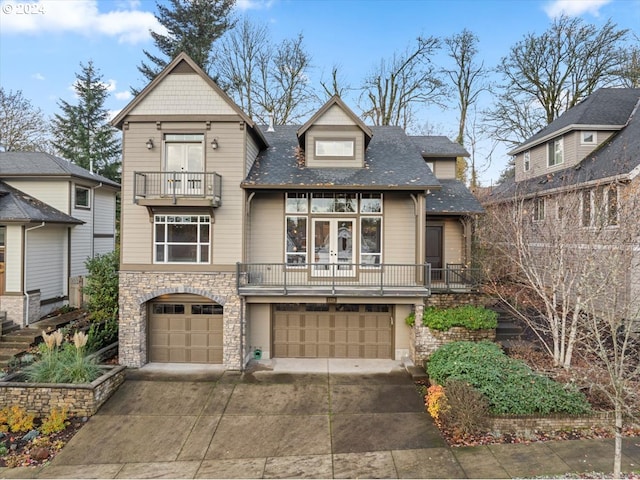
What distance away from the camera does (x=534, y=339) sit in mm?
11773

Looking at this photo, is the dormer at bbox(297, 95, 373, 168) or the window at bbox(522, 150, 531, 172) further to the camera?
the window at bbox(522, 150, 531, 172)

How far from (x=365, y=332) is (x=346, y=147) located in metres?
6.66

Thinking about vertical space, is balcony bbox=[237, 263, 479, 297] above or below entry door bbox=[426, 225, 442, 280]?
below

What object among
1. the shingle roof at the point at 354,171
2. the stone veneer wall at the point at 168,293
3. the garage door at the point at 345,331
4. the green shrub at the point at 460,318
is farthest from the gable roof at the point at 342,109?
the green shrub at the point at 460,318

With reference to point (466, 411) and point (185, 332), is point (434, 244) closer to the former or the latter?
point (466, 411)

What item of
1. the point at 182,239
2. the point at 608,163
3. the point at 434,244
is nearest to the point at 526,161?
the point at 608,163

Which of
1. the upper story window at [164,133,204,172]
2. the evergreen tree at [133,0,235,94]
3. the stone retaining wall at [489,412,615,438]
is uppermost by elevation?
the evergreen tree at [133,0,235,94]

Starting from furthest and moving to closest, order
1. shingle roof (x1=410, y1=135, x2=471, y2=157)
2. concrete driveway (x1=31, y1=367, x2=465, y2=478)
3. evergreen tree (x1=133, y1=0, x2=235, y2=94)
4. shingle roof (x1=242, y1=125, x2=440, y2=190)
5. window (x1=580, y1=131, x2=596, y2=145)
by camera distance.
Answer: evergreen tree (x1=133, y1=0, x2=235, y2=94), window (x1=580, y1=131, x2=596, y2=145), shingle roof (x1=410, y1=135, x2=471, y2=157), shingle roof (x1=242, y1=125, x2=440, y2=190), concrete driveway (x1=31, y1=367, x2=465, y2=478)

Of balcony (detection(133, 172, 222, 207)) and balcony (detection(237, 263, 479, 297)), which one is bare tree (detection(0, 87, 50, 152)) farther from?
balcony (detection(237, 263, 479, 297))

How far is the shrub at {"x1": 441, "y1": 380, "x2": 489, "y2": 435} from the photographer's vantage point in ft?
24.6

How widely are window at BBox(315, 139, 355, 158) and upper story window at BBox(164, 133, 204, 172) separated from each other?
4079mm

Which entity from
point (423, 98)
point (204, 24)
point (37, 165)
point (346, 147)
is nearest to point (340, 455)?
point (346, 147)

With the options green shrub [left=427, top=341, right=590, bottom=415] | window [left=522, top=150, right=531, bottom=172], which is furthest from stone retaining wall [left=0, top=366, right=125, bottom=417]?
window [left=522, top=150, right=531, bottom=172]

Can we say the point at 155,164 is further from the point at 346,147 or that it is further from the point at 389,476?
the point at 389,476
